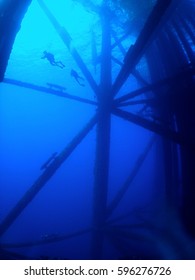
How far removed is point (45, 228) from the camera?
94.7ft

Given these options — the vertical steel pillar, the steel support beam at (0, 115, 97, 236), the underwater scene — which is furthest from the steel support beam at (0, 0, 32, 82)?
the vertical steel pillar

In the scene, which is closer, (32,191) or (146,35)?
(146,35)

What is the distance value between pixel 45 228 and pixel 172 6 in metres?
26.7

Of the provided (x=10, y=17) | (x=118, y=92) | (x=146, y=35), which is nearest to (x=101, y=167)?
(x=146, y=35)

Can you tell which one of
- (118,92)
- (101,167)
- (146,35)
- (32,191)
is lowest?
(32,191)

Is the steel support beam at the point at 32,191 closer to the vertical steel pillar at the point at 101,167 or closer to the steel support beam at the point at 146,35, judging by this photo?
the vertical steel pillar at the point at 101,167

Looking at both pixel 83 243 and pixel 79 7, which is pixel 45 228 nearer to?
pixel 83 243

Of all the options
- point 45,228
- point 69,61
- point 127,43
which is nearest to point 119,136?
point 45,228

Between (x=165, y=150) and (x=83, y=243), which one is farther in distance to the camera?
(x=83, y=243)

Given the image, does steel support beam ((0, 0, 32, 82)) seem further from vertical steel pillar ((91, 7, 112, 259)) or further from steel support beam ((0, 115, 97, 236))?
vertical steel pillar ((91, 7, 112, 259))

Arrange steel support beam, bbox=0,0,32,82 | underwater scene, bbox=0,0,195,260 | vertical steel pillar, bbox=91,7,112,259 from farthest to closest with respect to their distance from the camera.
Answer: vertical steel pillar, bbox=91,7,112,259 < underwater scene, bbox=0,0,195,260 < steel support beam, bbox=0,0,32,82

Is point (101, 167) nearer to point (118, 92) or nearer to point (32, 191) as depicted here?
point (32, 191)

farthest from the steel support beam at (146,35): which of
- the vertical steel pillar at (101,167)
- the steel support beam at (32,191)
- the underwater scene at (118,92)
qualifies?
the steel support beam at (32,191)
